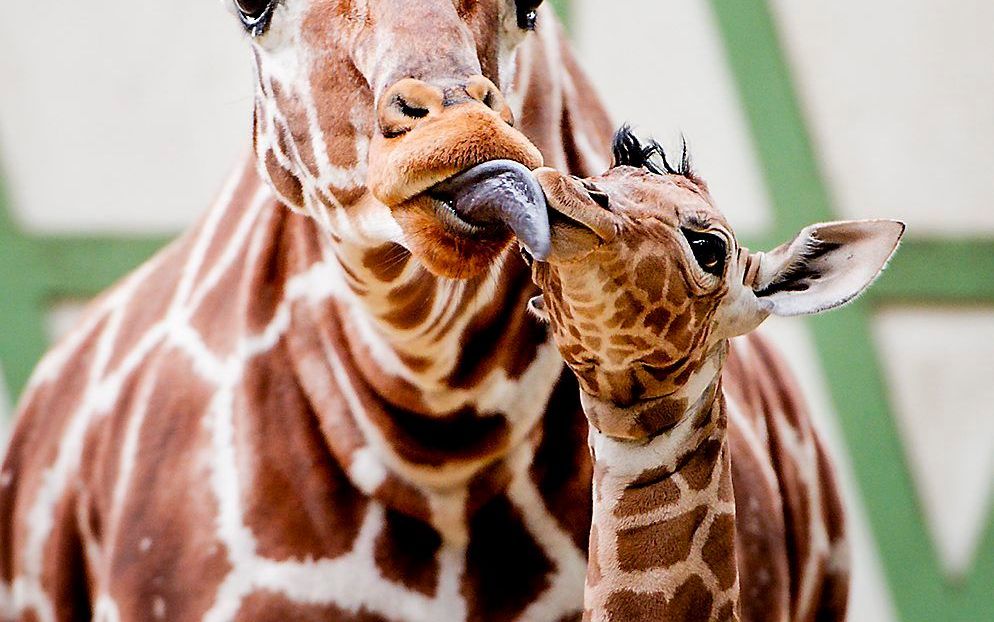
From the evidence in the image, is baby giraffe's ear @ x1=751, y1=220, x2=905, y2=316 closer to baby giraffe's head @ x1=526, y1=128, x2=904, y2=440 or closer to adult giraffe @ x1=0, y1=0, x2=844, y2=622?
baby giraffe's head @ x1=526, y1=128, x2=904, y2=440

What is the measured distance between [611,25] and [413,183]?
6.90 ft

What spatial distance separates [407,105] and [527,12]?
250mm

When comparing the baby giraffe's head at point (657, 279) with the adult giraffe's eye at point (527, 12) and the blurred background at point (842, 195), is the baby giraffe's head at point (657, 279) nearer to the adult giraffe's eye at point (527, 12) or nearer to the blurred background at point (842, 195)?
the adult giraffe's eye at point (527, 12)

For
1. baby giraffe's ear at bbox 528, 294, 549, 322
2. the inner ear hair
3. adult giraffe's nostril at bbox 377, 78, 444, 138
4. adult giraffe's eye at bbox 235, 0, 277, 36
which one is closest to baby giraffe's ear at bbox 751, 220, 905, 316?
the inner ear hair

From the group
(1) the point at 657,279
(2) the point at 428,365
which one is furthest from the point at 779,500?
(1) the point at 657,279

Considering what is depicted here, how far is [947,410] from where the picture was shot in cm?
312

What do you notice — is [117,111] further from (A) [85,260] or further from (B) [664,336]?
(B) [664,336]

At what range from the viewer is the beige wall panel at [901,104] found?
10.2ft

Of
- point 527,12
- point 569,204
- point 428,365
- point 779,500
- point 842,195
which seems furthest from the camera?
point 842,195

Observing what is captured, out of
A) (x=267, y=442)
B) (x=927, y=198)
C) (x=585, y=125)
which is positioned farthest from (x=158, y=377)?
(x=927, y=198)

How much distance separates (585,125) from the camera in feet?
5.54

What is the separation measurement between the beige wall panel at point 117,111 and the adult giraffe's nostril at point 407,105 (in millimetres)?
2069

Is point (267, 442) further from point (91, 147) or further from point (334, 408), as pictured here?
point (91, 147)

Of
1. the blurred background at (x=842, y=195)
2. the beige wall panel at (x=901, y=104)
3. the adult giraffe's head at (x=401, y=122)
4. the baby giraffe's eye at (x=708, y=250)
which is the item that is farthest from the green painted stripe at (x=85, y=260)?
the baby giraffe's eye at (x=708, y=250)
